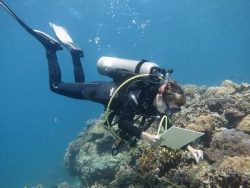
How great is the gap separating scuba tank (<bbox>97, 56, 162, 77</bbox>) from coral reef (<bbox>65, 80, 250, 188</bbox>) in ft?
6.48

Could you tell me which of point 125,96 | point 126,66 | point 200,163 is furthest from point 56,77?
point 200,163

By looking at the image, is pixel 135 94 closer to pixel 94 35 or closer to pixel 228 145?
pixel 228 145

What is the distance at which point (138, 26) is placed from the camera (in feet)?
229

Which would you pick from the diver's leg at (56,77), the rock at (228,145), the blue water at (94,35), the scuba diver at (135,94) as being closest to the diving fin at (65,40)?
the diver's leg at (56,77)

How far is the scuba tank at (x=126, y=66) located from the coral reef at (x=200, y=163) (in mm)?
1974

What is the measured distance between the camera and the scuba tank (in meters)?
6.90

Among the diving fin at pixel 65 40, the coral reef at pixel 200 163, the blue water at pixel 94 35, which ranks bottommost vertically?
the coral reef at pixel 200 163

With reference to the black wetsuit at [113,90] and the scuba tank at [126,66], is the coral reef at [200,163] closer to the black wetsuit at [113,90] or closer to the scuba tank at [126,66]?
the black wetsuit at [113,90]

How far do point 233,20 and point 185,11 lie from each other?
41.4 ft

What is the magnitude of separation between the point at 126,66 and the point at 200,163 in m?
2.85

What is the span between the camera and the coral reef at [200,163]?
652 centimetres

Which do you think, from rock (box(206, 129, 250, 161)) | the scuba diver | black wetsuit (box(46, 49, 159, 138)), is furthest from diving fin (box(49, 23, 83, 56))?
rock (box(206, 129, 250, 161))

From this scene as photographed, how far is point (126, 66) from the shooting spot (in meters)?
7.56

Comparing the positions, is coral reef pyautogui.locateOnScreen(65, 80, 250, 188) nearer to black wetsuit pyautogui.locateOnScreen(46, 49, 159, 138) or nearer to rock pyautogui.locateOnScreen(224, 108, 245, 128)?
rock pyautogui.locateOnScreen(224, 108, 245, 128)
